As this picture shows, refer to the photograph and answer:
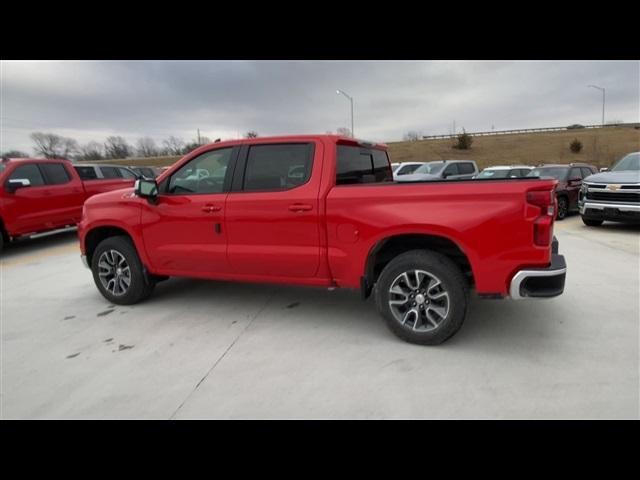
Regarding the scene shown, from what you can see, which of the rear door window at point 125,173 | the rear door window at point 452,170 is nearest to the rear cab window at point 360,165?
the rear door window at point 125,173

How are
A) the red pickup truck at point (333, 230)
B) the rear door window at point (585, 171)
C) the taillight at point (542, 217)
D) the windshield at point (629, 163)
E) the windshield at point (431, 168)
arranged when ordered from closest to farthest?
1. the taillight at point (542, 217)
2. the red pickup truck at point (333, 230)
3. the windshield at point (629, 163)
4. the rear door window at point (585, 171)
5. the windshield at point (431, 168)

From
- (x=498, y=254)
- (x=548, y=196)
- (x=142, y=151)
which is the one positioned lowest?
(x=498, y=254)

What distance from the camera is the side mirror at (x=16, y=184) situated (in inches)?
295

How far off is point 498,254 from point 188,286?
406 cm

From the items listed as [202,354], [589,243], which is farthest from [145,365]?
[589,243]

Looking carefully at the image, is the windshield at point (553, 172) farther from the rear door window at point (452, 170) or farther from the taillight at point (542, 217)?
the taillight at point (542, 217)

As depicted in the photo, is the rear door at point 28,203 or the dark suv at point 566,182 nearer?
the rear door at point 28,203

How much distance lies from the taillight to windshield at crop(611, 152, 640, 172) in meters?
7.99

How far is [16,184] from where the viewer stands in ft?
25.0

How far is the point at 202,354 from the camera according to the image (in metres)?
3.34

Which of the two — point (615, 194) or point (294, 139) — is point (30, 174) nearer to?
point (294, 139)

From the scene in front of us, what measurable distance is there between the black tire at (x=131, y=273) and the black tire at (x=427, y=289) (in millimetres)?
2891

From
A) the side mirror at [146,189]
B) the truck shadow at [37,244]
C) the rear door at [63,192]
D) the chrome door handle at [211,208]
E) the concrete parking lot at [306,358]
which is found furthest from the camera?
the rear door at [63,192]
